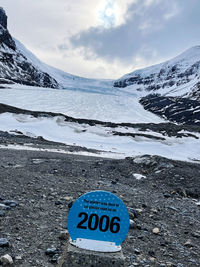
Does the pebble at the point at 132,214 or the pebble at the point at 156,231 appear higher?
the pebble at the point at 132,214

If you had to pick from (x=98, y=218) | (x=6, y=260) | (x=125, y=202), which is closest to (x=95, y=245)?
(x=98, y=218)

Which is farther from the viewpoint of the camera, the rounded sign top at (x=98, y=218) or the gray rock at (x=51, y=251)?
the gray rock at (x=51, y=251)

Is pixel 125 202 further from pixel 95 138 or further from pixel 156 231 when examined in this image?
pixel 95 138

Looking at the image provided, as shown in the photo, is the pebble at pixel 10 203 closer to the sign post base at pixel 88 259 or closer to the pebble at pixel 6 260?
the pebble at pixel 6 260

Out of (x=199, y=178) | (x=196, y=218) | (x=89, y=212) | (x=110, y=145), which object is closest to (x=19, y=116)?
(x=110, y=145)

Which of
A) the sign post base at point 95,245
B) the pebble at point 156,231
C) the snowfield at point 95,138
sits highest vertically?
the sign post base at point 95,245

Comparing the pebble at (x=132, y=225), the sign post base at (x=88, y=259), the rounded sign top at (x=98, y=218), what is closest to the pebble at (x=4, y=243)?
the sign post base at (x=88, y=259)

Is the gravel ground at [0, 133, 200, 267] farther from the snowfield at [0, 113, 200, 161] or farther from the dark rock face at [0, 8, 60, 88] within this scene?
the dark rock face at [0, 8, 60, 88]
